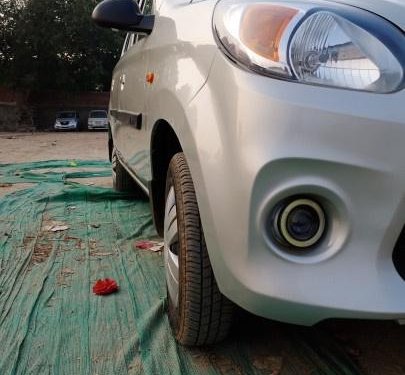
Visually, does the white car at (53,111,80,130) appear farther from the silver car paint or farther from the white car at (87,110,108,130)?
the silver car paint

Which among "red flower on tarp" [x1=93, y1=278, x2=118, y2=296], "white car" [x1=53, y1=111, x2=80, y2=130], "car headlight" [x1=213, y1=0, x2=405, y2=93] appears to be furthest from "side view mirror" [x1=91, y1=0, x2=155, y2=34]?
"white car" [x1=53, y1=111, x2=80, y2=130]

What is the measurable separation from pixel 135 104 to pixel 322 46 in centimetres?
155

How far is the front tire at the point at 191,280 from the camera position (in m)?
1.64

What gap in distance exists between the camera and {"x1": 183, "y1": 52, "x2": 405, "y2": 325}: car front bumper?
4.14 feet

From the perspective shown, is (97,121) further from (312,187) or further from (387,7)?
(312,187)

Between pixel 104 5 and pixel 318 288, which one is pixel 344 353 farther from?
pixel 104 5

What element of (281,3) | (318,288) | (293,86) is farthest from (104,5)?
(318,288)

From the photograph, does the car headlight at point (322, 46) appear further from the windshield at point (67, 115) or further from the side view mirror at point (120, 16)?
the windshield at point (67, 115)

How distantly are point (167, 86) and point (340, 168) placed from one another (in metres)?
0.88

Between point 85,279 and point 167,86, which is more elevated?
point 167,86

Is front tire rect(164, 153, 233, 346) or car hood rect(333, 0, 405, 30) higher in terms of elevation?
car hood rect(333, 0, 405, 30)

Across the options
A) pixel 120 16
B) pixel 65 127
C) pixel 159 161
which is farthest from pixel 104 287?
pixel 65 127

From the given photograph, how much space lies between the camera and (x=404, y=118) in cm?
125

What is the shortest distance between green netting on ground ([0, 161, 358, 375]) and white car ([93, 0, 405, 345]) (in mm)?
553
